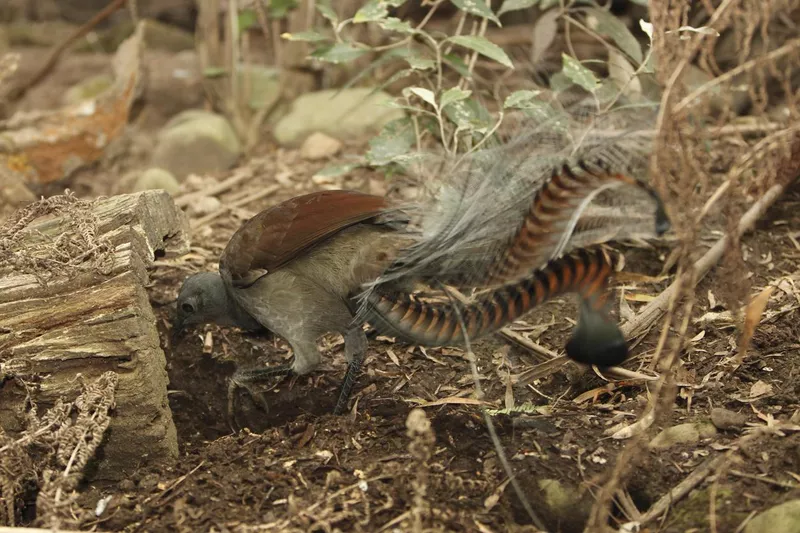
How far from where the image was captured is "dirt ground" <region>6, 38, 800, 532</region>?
8.66 ft

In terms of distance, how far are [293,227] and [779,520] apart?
190cm

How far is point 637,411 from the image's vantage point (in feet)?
10.1

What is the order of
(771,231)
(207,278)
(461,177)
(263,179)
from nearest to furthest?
(461,177) → (207,278) → (771,231) → (263,179)

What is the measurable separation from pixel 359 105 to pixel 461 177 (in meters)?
2.82

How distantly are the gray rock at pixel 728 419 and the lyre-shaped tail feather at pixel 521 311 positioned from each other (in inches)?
30.1

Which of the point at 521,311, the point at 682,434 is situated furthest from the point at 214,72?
the point at 682,434

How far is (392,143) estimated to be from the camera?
4102 millimetres

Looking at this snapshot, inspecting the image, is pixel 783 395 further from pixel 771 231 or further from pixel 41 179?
pixel 41 179

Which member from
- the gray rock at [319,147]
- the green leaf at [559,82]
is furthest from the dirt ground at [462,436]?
the gray rock at [319,147]

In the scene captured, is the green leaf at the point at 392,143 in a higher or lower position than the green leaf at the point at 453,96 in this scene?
lower

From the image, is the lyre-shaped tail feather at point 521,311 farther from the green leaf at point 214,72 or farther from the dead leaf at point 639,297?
the green leaf at point 214,72

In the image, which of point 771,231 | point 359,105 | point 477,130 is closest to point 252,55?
point 359,105

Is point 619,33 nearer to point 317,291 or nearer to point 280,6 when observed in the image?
point 317,291

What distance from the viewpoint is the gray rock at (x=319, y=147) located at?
17.9ft
